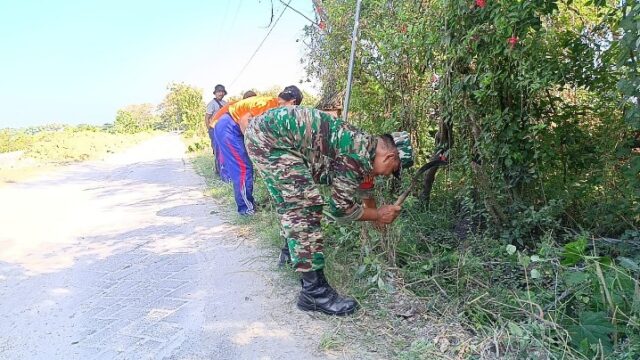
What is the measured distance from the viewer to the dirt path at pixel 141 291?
2484 millimetres

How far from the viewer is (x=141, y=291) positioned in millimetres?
3221

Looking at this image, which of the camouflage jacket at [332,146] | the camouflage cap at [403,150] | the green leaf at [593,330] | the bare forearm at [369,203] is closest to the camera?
the green leaf at [593,330]

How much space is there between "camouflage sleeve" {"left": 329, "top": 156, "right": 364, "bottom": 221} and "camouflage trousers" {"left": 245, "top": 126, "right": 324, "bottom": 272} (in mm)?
201

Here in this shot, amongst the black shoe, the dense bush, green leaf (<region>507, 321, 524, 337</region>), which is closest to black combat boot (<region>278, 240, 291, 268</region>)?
the black shoe

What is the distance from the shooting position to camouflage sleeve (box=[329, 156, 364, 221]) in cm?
250

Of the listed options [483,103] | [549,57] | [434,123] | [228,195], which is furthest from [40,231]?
[549,57]

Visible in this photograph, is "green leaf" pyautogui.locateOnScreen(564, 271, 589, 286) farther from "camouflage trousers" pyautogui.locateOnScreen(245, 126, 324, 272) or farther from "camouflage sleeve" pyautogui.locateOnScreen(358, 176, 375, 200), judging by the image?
"camouflage trousers" pyautogui.locateOnScreen(245, 126, 324, 272)

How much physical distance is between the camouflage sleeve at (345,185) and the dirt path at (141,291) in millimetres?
690

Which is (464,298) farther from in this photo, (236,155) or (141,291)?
(236,155)

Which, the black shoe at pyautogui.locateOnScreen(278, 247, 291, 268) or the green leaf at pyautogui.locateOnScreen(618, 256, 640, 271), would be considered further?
the black shoe at pyautogui.locateOnScreen(278, 247, 291, 268)

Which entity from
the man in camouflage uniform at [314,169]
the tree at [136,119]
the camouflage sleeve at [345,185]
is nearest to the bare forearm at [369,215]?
the man in camouflage uniform at [314,169]

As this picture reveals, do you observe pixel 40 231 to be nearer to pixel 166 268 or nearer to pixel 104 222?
pixel 104 222

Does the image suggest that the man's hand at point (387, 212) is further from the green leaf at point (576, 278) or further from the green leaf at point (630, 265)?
the green leaf at point (630, 265)

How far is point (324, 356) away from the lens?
2.29 meters
